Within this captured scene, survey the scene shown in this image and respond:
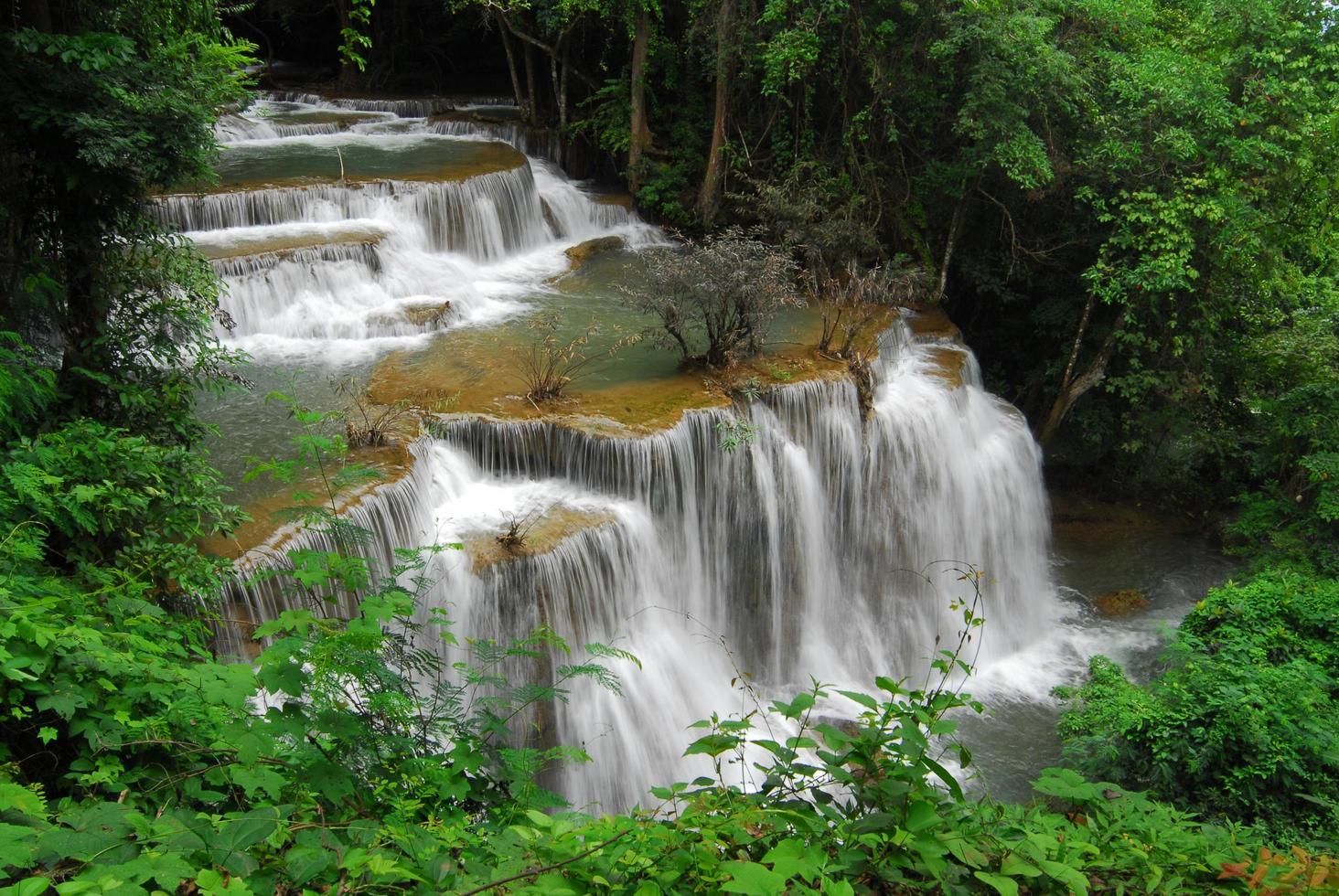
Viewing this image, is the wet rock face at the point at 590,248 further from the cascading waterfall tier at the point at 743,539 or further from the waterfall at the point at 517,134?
the cascading waterfall tier at the point at 743,539

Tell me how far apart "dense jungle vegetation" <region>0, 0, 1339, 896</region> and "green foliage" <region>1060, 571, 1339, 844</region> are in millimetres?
33

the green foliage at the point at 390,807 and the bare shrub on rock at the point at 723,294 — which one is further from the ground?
the bare shrub on rock at the point at 723,294

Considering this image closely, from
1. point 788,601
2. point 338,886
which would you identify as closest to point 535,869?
point 338,886

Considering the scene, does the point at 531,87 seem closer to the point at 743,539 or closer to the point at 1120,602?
the point at 743,539

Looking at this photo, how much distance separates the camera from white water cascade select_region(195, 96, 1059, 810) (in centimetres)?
761

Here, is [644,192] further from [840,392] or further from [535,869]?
[535,869]

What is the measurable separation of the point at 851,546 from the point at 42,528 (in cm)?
789

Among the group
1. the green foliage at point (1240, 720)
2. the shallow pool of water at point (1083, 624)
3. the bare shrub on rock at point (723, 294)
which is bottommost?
the shallow pool of water at point (1083, 624)

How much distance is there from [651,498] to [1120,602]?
6992mm

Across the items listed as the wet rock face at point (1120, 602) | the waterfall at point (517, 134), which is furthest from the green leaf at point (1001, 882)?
the waterfall at point (517, 134)

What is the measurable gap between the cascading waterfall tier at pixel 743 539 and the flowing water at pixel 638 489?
0.08 ft

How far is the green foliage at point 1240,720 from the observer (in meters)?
6.65

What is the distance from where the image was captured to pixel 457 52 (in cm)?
2328

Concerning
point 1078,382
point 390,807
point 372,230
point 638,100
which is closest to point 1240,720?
point 390,807
